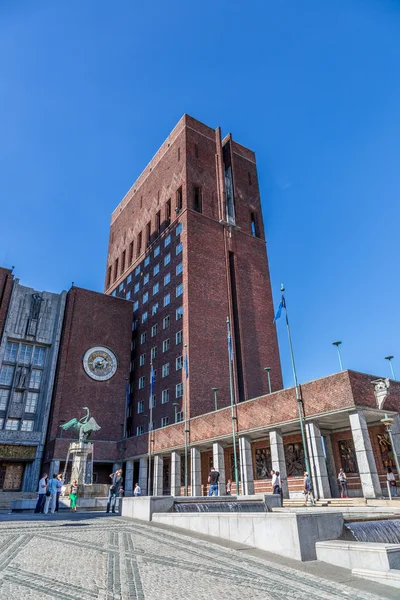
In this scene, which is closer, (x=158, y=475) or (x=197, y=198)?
(x=158, y=475)

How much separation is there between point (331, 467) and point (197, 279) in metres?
26.5

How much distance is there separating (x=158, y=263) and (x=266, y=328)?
17.9m

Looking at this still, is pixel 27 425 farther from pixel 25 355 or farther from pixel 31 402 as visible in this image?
pixel 25 355

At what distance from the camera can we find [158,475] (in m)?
42.3

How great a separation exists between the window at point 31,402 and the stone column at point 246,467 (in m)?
26.9

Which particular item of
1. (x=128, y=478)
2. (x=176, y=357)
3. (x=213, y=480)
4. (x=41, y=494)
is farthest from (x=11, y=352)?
(x=213, y=480)

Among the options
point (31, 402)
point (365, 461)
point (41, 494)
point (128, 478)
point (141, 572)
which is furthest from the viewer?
point (31, 402)

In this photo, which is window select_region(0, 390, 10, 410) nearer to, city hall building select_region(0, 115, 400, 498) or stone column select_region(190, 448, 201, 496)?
city hall building select_region(0, 115, 400, 498)

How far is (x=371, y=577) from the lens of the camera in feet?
24.1

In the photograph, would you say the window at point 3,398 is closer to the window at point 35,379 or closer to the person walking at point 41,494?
the window at point 35,379

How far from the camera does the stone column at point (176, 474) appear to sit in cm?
3858

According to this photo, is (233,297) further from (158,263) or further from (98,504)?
(98,504)

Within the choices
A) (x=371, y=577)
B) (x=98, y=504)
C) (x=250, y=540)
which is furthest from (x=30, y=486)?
(x=371, y=577)

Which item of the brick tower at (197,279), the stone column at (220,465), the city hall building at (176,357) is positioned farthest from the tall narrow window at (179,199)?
the stone column at (220,465)
